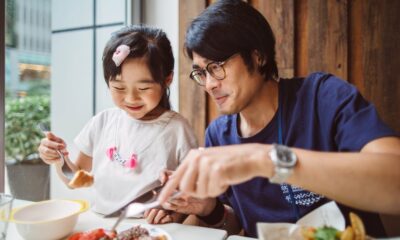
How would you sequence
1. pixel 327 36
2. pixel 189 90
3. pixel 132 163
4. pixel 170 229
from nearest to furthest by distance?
pixel 170 229 → pixel 132 163 → pixel 327 36 → pixel 189 90

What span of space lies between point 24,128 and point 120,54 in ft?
7.79

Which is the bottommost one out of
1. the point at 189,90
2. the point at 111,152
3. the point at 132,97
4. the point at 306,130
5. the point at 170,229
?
the point at 170,229

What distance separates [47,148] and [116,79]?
398 mm

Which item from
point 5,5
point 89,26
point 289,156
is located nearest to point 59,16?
point 89,26

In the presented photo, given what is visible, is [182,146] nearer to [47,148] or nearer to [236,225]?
[236,225]

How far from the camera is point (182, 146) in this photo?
139 centimetres

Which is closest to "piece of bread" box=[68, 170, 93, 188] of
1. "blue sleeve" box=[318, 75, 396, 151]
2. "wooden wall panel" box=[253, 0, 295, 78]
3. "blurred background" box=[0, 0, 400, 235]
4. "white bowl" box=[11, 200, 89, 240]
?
"white bowl" box=[11, 200, 89, 240]

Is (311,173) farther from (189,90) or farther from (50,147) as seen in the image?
(189,90)

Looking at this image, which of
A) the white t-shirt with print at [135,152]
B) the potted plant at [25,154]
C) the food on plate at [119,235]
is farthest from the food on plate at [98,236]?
the potted plant at [25,154]

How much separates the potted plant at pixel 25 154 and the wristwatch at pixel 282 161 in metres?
2.84

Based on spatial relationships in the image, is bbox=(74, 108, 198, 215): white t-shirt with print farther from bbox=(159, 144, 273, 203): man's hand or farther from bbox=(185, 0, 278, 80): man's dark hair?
bbox=(159, 144, 273, 203): man's hand

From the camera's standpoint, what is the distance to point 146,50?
133 centimetres

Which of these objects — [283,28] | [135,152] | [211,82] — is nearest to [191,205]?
[135,152]

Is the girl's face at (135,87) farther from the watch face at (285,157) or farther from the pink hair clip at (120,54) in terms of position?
the watch face at (285,157)
